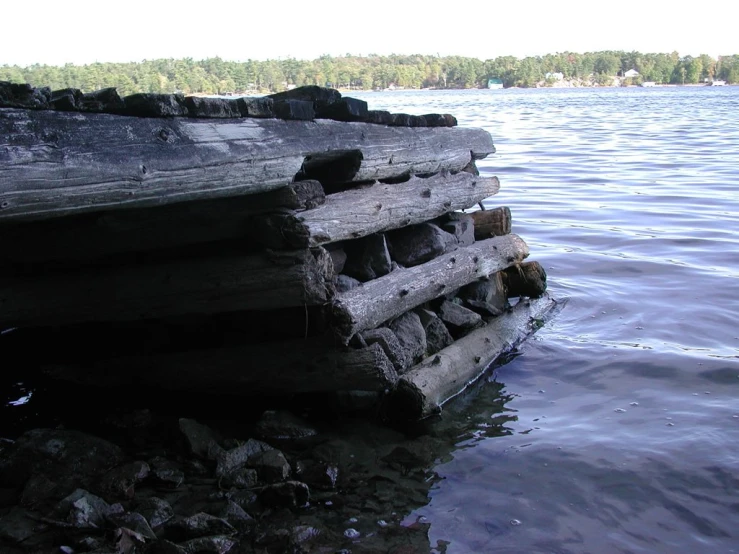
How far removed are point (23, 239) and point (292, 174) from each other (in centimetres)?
156

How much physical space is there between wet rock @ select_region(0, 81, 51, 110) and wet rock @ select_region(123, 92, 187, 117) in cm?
41

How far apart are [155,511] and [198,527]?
0.95 feet

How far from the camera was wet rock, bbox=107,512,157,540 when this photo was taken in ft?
11.4

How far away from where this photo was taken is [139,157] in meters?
3.60

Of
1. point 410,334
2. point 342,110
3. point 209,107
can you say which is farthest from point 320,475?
point 342,110

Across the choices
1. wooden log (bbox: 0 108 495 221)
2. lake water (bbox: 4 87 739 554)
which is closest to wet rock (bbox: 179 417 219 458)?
lake water (bbox: 4 87 739 554)

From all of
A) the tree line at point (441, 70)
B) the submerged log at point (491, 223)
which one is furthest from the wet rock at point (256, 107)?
the tree line at point (441, 70)

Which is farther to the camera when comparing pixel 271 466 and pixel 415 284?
pixel 415 284

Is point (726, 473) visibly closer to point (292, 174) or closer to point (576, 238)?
point (292, 174)

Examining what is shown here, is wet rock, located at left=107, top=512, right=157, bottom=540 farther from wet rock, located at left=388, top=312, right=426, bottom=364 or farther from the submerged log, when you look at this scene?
the submerged log

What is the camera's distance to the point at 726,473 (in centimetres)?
427

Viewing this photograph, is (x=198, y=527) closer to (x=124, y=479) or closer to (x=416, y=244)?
(x=124, y=479)

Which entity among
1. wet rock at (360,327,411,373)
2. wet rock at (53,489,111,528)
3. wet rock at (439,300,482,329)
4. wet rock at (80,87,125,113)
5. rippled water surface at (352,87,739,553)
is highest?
wet rock at (80,87,125,113)

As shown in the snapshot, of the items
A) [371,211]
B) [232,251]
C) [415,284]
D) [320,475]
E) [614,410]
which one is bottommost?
[614,410]
